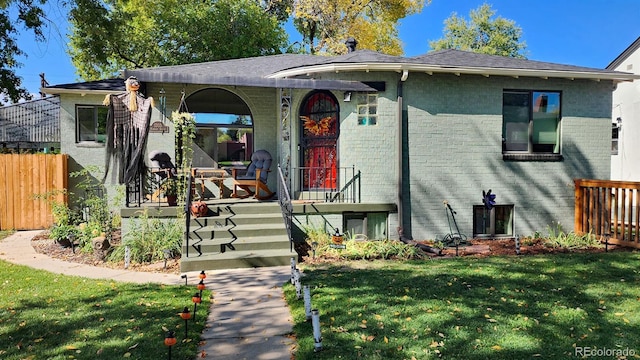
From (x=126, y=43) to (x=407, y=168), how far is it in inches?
689

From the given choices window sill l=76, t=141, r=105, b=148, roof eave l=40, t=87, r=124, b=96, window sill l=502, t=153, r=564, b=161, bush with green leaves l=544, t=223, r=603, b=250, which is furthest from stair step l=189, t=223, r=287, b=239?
window sill l=76, t=141, r=105, b=148

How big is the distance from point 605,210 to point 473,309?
6.14m

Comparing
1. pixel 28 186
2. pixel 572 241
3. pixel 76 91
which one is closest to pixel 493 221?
pixel 572 241

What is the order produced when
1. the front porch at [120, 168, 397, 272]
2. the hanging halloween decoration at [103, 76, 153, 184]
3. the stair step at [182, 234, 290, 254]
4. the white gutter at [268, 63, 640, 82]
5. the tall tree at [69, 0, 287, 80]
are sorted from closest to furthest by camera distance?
1. the hanging halloween decoration at [103, 76, 153, 184]
2. the front porch at [120, 168, 397, 272]
3. the stair step at [182, 234, 290, 254]
4. the white gutter at [268, 63, 640, 82]
5. the tall tree at [69, 0, 287, 80]

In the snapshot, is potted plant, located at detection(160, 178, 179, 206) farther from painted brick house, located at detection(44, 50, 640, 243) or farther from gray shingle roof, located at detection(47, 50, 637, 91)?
painted brick house, located at detection(44, 50, 640, 243)

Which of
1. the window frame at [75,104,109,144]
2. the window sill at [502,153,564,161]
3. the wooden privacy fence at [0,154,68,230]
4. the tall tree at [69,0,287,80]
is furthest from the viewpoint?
the tall tree at [69,0,287,80]

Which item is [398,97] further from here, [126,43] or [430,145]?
[126,43]

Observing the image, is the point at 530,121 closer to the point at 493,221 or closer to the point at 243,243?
the point at 493,221

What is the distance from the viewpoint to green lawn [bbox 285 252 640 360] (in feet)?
11.8

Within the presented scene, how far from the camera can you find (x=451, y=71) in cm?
863

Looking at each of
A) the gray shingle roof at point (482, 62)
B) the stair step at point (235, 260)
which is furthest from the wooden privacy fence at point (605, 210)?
the stair step at point (235, 260)

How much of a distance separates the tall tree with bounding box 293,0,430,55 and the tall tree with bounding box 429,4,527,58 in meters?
15.4

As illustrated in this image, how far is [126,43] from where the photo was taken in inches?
796

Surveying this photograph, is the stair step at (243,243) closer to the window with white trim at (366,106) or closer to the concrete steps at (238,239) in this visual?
the concrete steps at (238,239)
